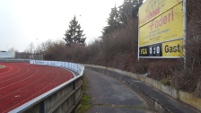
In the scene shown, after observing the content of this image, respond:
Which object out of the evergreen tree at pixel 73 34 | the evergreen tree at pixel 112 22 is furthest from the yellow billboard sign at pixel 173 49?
the evergreen tree at pixel 73 34

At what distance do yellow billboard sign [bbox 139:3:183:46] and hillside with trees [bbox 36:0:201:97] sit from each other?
1.26m

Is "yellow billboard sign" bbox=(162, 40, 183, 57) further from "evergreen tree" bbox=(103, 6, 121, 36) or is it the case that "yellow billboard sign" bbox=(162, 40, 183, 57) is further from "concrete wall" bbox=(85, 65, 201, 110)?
"evergreen tree" bbox=(103, 6, 121, 36)

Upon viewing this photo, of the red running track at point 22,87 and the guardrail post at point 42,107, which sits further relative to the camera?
the red running track at point 22,87

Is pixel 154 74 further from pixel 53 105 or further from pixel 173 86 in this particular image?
pixel 53 105

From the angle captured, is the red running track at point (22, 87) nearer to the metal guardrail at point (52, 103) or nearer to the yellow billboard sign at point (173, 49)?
the metal guardrail at point (52, 103)

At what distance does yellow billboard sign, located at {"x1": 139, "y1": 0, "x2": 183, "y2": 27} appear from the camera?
13855 mm

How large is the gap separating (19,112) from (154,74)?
1120 cm

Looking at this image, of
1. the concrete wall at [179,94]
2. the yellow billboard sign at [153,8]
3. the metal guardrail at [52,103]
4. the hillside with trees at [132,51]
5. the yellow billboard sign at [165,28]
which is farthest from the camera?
the yellow billboard sign at [153,8]

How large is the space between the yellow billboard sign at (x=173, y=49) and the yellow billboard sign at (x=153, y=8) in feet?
6.94

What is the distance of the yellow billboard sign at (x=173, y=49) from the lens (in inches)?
467

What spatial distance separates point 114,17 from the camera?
51688 mm

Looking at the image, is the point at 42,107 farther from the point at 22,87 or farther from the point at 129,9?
the point at 129,9

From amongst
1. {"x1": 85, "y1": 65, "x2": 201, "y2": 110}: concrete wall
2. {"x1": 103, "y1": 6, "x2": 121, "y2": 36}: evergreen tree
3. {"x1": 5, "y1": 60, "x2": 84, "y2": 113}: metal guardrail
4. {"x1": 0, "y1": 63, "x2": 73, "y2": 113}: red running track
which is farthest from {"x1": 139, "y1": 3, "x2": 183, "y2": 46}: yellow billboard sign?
{"x1": 103, "y1": 6, "x2": 121, "y2": 36}: evergreen tree

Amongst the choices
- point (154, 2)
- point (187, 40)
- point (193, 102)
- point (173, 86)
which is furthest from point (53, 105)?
point (154, 2)
